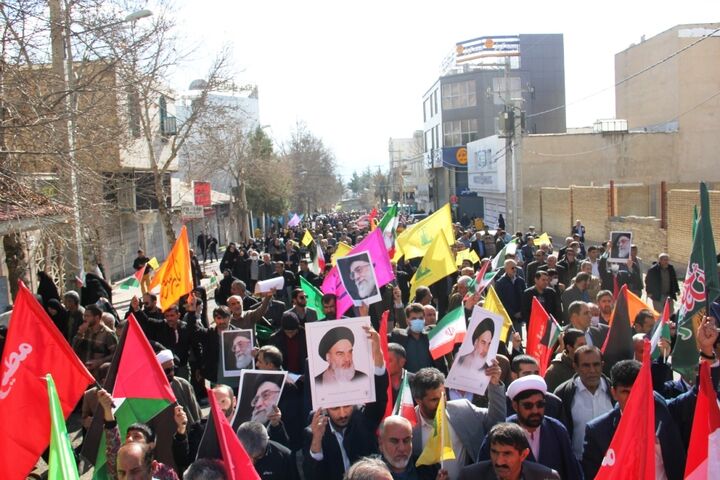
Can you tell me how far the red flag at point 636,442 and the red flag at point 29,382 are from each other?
342cm

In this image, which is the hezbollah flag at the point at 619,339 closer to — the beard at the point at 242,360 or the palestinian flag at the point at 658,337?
the palestinian flag at the point at 658,337

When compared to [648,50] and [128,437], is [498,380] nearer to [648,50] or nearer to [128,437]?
[128,437]

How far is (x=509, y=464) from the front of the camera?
4234 millimetres

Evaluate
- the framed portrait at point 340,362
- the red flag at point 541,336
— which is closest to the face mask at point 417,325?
the red flag at point 541,336

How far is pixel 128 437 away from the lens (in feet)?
16.4

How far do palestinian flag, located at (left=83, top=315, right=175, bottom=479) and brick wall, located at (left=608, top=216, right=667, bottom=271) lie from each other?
2276 cm

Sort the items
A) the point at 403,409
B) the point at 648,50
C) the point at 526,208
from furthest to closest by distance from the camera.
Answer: the point at 648,50 < the point at 526,208 < the point at 403,409

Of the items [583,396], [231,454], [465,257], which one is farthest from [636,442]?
[465,257]

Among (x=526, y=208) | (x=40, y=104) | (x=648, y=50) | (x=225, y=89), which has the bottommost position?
(x=526, y=208)

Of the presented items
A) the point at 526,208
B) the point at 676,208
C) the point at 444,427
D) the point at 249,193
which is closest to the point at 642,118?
the point at 526,208

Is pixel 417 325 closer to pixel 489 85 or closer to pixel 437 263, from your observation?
pixel 437 263

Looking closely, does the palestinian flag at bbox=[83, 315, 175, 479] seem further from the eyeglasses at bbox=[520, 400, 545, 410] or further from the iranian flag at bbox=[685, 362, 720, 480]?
the iranian flag at bbox=[685, 362, 720, 480]

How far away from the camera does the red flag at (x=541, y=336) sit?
774 centimetres

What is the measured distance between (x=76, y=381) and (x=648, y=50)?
51842mm
